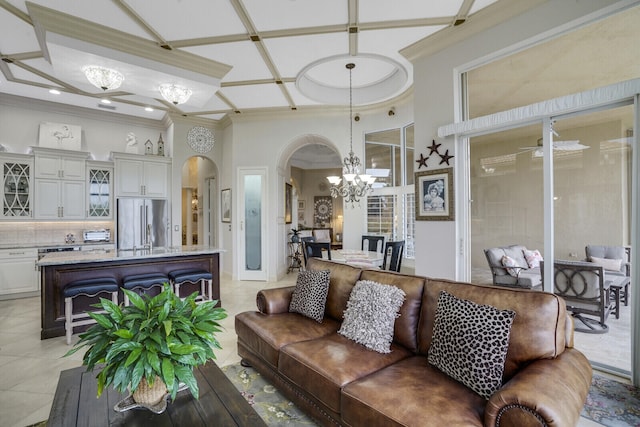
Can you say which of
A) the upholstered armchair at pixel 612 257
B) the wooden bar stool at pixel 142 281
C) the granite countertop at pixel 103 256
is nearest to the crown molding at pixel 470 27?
the upholstered armchair at pixel 612 257

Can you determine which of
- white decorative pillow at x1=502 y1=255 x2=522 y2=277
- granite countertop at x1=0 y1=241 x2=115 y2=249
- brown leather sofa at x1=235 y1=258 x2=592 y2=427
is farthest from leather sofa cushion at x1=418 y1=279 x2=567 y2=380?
granite countertop at x1=0 y1=241 x2=115 y2=249

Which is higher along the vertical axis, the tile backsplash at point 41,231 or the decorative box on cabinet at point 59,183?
the decorative box on cabinet at point 59,183

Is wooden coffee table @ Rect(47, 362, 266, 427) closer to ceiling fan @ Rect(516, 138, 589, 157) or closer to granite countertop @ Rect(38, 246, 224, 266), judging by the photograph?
granite countertop @ Rect(38, 246, 224, 266)

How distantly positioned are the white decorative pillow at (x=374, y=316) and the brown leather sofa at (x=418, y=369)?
2.5 inches

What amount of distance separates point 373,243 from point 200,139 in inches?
174

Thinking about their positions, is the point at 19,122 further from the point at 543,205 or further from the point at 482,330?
the point at 543,205

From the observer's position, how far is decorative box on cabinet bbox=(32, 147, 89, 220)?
5.30 m

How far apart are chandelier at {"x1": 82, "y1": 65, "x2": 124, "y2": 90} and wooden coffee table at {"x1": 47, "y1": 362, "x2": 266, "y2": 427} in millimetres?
3215

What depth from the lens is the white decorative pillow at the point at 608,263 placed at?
272cm

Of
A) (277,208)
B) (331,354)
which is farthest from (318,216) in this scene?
(331,354)

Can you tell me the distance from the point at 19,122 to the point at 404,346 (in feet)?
23.9

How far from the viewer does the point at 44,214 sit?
5.34 m

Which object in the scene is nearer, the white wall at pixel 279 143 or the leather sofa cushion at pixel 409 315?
the leather sofa cushion at pixel 409 315

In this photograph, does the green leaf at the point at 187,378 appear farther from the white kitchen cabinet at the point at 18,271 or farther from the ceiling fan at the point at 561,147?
the white kitchen cabinet at the point at 18,271
